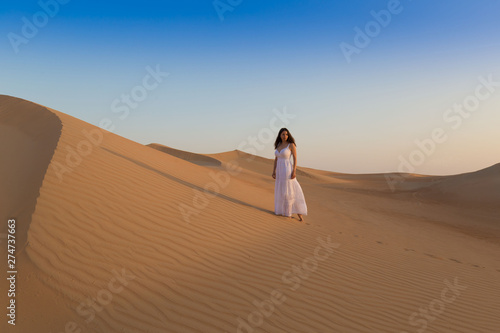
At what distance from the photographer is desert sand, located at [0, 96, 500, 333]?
10.8 feet

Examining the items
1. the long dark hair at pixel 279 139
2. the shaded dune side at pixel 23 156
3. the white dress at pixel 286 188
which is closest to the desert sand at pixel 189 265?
the shaded dune side at pixel 23 156

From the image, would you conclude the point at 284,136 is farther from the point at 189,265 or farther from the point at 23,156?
the point at 23,156

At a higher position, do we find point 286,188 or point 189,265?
point 286,188

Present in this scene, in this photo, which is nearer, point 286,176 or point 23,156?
point 23,156

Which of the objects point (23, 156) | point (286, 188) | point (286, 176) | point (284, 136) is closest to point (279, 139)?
point (284, 136)

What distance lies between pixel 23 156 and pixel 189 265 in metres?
5.18

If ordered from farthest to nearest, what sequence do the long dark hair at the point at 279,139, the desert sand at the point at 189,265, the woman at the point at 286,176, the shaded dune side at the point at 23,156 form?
the woman at the point at 286,176, the long dark hair at the point at 279,139, the shaded dune side at the point at 23,156, the desert sand at the point at 189,265

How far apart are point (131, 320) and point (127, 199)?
307cm

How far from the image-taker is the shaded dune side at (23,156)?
452 centimetres

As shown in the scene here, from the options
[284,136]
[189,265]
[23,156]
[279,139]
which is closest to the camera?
[189,265]

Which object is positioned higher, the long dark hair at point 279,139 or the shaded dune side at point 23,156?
the long dark hair at point 279,139

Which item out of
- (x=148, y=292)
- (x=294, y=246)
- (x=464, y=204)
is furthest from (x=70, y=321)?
(x=464, y=204)

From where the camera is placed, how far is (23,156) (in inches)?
277

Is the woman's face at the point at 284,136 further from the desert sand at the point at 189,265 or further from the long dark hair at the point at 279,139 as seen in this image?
the desert sand at the point at 189,265
